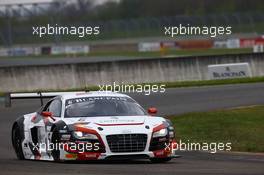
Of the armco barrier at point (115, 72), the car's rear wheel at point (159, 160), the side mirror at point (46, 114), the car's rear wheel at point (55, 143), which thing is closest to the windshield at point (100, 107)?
the side mirror at point (46, 114)

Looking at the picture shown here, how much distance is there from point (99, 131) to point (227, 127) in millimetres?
6182

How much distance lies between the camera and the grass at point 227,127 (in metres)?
17.2

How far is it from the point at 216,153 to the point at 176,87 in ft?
50.9

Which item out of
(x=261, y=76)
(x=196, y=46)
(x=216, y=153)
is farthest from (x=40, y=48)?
(x=216, y=153)

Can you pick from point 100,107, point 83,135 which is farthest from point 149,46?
point 83,135

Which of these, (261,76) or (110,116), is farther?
(261,76)

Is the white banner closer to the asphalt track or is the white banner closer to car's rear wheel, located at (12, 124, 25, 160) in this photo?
the asphalt track

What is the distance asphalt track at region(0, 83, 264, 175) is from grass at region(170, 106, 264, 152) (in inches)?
54.0

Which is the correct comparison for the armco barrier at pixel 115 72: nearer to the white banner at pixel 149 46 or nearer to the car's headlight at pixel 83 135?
the car's headlight at pixel 83 135

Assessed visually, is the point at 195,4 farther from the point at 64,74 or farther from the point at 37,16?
the point at 64,74

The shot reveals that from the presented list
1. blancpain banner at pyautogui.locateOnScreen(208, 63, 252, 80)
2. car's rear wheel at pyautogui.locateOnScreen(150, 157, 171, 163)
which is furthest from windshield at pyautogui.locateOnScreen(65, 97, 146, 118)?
blancpain banner at pyautogui.locateOnScreen(208, 63, 252, 80)

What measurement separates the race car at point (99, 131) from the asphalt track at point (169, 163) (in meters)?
0.19

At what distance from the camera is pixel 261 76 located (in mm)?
35594

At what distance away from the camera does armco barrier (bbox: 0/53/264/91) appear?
3184 cm
